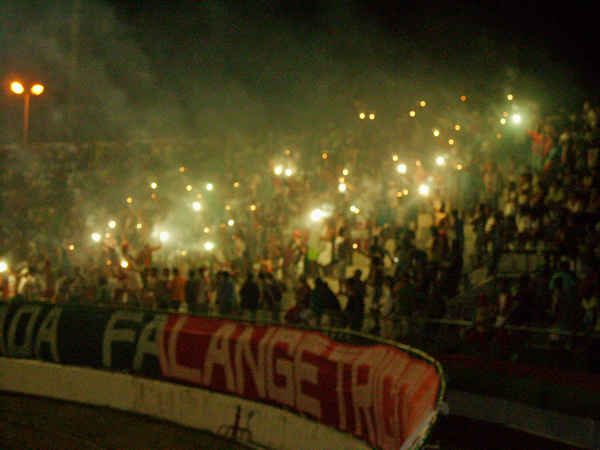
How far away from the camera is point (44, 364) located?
14.1 metres

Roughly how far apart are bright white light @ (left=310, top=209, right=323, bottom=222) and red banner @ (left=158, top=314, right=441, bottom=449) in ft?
26.4

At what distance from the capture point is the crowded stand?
33.4ft

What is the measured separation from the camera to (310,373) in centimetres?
930

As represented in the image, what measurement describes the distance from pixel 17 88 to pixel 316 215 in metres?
8.18

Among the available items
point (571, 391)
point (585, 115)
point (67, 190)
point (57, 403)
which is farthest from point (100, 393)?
point (67, 190)

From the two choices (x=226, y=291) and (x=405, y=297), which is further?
(x=226, y=291)

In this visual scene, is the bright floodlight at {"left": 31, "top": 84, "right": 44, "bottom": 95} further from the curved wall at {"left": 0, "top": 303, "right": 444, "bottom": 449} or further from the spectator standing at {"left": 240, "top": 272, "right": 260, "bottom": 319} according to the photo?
the spectator standing at {"left": 240, "top": 272, "right": 260, "bottom": 319}

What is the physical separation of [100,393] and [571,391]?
8.20m

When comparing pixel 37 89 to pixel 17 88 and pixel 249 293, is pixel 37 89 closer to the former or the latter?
pixel 17 88

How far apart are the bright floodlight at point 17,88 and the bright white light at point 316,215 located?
26.4 ft

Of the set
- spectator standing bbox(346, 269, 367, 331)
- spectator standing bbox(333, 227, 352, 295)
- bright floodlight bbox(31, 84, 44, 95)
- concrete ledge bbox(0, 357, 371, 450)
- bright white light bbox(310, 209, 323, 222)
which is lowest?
concrete ledge bbox(0, 357, 371, 450)

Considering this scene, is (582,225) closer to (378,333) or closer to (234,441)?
(378,333)

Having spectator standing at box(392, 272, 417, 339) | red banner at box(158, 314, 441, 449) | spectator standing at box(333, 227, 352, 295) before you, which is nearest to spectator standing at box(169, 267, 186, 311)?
spectator standing at box(333, 227, 352, 295)

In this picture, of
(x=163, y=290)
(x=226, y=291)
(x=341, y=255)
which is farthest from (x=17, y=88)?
(x=341, y=255)
